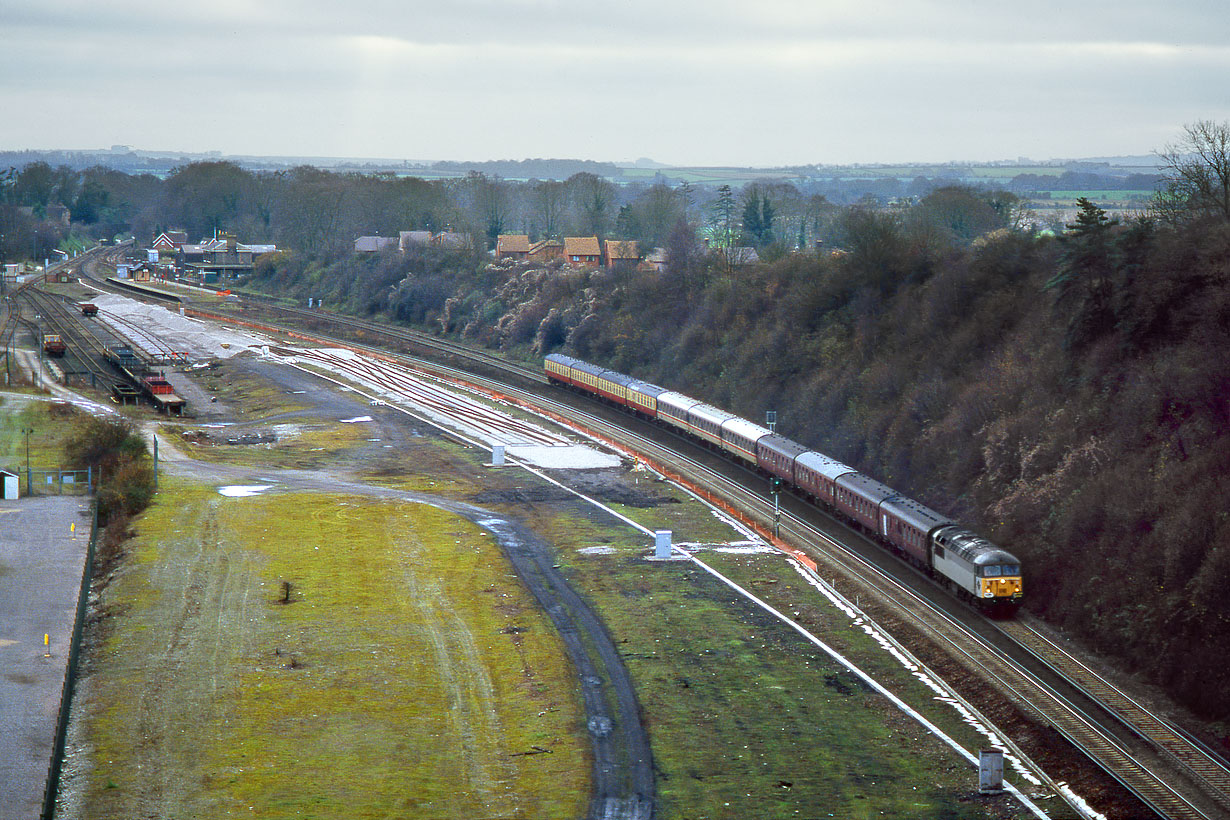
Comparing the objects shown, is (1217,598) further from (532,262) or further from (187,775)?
(532,262)

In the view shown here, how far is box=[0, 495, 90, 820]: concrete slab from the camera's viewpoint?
2975 cm

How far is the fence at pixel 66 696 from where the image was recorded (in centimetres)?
2883

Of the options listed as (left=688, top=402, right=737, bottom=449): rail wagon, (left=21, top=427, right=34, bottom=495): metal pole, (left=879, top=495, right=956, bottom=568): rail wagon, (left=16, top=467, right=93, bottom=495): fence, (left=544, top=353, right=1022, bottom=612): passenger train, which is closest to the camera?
(left=544, top=353, right=1022, bottom=612): passenger train

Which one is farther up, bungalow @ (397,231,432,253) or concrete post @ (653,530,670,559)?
bungalow @ (397,231,432,253)

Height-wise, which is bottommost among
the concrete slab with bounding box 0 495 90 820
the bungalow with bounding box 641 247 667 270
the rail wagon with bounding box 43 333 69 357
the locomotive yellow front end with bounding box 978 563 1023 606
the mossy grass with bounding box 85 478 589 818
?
the mossy grass with bounding box 85 478 589 818

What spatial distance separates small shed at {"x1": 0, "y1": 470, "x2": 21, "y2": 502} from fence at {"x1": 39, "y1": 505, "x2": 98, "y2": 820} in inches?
320

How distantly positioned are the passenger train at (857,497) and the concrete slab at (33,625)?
30.2 metres

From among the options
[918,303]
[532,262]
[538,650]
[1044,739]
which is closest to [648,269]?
[532,262]

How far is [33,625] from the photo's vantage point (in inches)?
1582

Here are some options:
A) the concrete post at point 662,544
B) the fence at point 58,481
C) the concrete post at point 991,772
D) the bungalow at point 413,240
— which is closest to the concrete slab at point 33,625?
the fence at point 58,481

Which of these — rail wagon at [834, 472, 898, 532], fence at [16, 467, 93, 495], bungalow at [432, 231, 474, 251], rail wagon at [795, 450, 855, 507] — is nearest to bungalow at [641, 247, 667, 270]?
bungalow at [432, 231, 474, 251]

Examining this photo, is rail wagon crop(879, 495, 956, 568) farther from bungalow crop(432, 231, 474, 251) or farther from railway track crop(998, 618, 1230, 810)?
bungalow crop(432, 231, 474, 251)

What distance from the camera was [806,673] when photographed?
125 ft

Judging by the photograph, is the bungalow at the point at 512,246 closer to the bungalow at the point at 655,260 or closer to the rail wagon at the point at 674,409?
the bungalow at the point at 655,260
